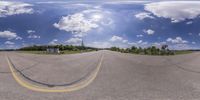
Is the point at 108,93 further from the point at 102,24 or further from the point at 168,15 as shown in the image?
the point at 168,15

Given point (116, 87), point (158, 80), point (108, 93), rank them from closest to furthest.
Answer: point (108, 93), point (116, 87), point (158, 80)

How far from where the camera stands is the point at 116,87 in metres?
12.4

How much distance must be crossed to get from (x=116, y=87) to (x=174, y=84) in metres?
2.36

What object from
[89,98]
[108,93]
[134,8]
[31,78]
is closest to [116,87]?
[108,93]

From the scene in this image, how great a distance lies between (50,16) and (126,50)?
3.66 metres

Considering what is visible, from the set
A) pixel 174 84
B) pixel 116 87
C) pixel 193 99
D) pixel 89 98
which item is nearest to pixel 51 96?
pixel 89 98

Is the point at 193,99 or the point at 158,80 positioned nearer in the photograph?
the point at 193,99

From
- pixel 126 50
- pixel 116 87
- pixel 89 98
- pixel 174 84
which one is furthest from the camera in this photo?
pixel 126 50

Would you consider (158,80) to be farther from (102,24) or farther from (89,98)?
(89,98)

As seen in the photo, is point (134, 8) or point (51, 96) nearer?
point (51, 96)

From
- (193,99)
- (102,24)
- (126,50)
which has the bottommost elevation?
(193,99)

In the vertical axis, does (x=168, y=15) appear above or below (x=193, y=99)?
above

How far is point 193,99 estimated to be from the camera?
34.1ft

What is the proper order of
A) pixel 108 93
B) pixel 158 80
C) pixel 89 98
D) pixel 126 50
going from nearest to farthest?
pixel 89 98
pixel 108 93
pixel 158 80
pixel 126 50
